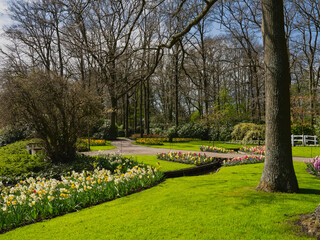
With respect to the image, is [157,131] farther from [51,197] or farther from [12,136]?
[51,197]

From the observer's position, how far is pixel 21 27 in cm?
2495

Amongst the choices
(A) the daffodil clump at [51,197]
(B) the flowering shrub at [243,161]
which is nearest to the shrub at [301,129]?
(B) the flowering shrub at [243,161]

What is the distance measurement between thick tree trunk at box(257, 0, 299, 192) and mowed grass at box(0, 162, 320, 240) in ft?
1.10

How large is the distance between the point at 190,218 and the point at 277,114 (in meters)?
2.71

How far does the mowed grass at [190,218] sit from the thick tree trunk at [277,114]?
0.33 meters

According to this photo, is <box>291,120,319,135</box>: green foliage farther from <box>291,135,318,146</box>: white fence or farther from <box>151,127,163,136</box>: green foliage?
<box>151,127,163,136</box>: green foliage

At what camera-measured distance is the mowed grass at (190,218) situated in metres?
3.41

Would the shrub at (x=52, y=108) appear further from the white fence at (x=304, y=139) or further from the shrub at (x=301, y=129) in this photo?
the shrub at (x=301, y=129)

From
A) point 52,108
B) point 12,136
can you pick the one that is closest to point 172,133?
point 12,136

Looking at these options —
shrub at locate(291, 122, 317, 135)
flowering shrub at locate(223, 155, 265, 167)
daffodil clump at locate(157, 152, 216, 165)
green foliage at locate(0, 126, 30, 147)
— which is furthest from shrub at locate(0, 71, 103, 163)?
shrub at locate(291, 122, 317, 135)

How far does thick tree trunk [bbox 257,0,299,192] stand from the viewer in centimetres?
484

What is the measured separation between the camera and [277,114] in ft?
15.9

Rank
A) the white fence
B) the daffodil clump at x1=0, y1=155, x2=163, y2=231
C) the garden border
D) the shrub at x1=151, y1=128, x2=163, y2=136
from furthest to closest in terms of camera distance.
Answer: the shrub at x1=151, y1=128, x2=163, y2=136 < the white fence < the garden border < the daffodil clump at x1=0, y1=155, x2=163, y2=231

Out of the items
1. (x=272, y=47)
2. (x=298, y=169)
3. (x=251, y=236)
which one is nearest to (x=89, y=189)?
(x=251, y=236)
